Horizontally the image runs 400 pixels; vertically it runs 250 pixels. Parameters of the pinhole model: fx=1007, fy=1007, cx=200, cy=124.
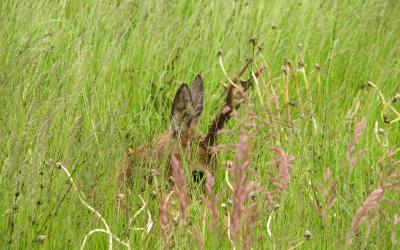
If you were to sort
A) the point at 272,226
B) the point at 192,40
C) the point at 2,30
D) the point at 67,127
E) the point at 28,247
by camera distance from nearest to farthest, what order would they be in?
the point at 28,247
the point at 272,226
the point at 67,127
the point at 2,30
the point at 192,40

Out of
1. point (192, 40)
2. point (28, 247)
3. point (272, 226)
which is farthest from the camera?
point (192, 40)

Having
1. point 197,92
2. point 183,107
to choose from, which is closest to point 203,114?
point 197,92

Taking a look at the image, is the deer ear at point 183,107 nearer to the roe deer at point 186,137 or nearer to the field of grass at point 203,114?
the roe deer at point 186,137

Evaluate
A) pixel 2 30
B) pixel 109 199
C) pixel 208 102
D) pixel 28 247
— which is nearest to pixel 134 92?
pixel 208 102

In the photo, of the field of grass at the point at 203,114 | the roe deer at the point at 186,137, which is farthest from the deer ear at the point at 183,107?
the field of grass at the point at 203,114

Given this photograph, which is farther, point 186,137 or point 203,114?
point 203,114

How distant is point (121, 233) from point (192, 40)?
1.89 meters

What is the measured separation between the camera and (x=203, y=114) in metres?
3.99

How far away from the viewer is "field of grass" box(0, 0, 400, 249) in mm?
2701

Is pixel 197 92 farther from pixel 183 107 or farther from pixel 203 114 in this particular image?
pixel 203 114

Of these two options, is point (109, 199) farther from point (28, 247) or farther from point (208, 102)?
point (208, 102)

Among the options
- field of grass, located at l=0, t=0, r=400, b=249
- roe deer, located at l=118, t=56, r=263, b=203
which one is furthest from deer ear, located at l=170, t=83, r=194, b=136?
field of grass, located at l=0, t=0, r=400, b=249

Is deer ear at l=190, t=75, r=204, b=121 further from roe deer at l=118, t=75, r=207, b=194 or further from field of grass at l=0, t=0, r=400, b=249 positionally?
field of grass at l=0, t=0, r=400, b=249

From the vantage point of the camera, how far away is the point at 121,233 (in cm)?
272
